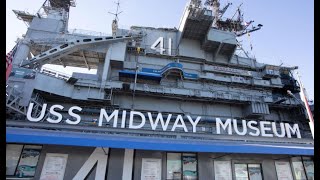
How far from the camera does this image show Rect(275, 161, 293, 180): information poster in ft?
43.2

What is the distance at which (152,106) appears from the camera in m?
25.7

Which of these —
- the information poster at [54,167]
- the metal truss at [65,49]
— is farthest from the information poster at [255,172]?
the metal truss at [65,49]

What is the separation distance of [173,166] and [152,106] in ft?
45.1

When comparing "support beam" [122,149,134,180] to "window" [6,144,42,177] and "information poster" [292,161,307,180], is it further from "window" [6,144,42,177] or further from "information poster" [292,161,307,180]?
"information poster" [292,161,307,180]

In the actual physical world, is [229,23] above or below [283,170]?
above

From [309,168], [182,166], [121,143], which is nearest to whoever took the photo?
[121,143]

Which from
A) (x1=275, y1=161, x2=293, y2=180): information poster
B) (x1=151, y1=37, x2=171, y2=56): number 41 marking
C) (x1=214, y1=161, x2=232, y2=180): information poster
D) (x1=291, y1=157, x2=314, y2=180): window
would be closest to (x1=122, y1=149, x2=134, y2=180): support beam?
(x1=214, y1=161, x2=232, y2=180): information poster

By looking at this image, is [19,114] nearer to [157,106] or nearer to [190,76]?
[157,106]

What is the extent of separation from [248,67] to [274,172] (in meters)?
21.4

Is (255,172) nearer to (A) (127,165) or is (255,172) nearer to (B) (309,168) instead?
(B) (309,168)

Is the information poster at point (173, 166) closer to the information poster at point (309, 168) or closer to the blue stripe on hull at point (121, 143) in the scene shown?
the blue stripe on hull at point (121, 143)

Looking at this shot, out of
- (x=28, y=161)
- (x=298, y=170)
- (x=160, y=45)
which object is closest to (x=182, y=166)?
(x=298, y=170)

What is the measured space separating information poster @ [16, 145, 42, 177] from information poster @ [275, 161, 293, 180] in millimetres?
14501

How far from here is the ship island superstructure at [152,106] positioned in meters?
11.4
